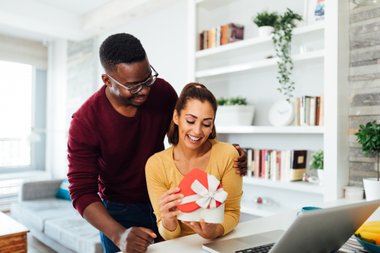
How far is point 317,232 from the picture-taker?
81 cm

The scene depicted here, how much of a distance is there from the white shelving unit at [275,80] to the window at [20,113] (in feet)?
11.3

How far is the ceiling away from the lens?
4.07m

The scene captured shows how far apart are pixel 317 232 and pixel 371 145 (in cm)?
140

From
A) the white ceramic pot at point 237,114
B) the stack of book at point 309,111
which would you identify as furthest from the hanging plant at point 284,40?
the white ceramic pot at point 237,114

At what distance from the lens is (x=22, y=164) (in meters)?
5.75

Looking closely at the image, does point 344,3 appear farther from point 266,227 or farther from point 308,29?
point 266,227

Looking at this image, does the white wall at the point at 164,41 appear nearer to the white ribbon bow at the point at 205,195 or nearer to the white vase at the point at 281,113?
the white vase at the point at 281,113

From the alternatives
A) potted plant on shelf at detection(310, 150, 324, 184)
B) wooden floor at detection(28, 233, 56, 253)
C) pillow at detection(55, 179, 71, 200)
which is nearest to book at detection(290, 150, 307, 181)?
potted plant on shelf at detection(310, 150, 324, 184)

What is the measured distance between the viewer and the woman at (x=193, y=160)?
1194mm

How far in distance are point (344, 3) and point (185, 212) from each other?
184cm

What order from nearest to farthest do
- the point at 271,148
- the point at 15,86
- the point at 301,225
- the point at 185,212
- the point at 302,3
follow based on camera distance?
the point at 301,225
the point at 185,212
the point at 302,3
the point at 271,148
the point at 15,86

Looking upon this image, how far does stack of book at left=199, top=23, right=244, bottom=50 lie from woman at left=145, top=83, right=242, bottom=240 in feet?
5.78

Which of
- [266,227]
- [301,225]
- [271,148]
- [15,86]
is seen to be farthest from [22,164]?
[301,225]

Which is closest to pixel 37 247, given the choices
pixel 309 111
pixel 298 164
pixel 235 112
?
pixel 235 112
